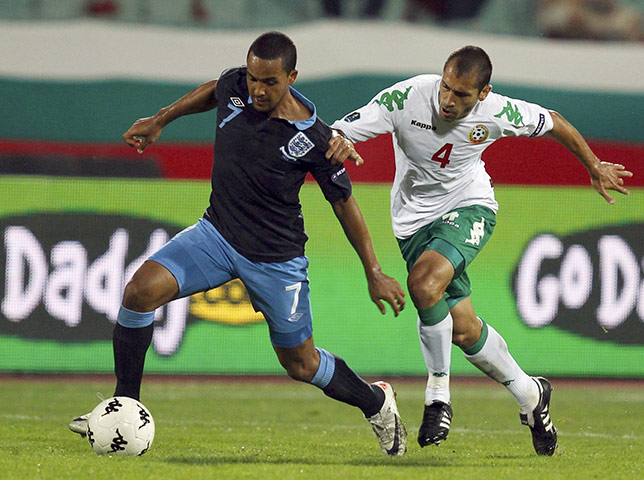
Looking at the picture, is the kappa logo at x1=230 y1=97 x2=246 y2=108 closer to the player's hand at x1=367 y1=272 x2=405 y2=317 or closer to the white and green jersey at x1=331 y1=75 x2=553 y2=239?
the white and green jersey at x1=331 y1=75 x2=553 y2=239

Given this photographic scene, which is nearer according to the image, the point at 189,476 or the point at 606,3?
the point at 189,476

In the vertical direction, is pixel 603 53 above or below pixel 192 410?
above

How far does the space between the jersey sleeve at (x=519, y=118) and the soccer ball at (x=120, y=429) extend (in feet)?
8.07

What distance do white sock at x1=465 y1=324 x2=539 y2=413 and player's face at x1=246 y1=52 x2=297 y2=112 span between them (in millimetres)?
1842

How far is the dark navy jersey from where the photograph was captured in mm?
5094

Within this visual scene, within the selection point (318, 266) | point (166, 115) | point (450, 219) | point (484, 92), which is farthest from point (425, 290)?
point (318, 266)

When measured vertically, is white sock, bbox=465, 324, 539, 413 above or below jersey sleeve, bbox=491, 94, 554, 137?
below

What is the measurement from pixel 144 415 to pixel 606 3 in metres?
13.0

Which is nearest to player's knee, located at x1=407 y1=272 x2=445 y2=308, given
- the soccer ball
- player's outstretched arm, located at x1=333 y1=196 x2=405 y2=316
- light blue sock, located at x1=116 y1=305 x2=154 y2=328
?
player's outstretched arm, located at x1=333 y1=196 x2=405 y2=316

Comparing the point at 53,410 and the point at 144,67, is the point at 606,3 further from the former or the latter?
the point at 53,410

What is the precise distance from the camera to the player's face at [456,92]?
17.7 ft

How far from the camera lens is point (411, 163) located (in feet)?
19.4

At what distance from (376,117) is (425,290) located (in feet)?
3.18

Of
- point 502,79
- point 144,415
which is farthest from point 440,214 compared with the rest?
point 502,79
